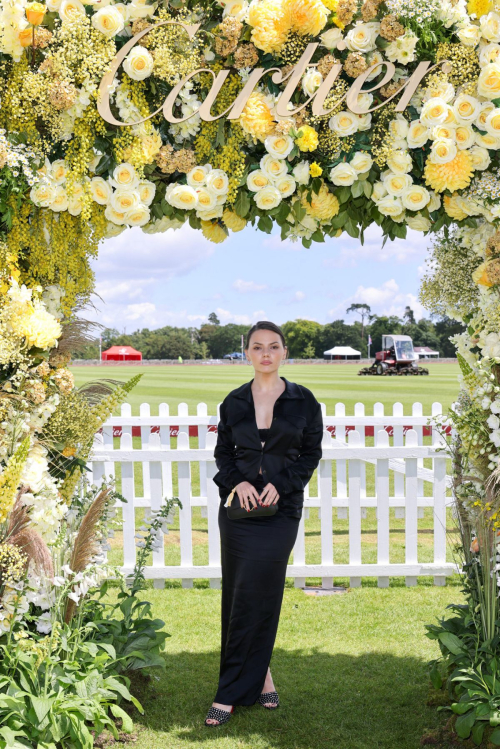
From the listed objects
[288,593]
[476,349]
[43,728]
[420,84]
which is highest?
[420,84]

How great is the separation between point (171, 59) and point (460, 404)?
2.38 m

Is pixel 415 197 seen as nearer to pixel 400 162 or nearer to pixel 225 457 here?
pixel 400 162

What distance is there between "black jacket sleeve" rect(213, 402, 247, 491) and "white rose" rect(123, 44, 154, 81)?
1740 mm

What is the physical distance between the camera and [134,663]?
3.74m

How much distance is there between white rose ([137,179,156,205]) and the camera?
356cm

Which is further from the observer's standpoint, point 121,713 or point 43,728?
point 121,713

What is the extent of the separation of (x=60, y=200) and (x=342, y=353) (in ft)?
288

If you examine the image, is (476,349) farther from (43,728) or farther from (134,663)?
(43,728)

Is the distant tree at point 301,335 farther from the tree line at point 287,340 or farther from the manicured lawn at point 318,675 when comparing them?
the manicured lawn at point 318,675

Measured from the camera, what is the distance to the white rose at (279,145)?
3.49 metres

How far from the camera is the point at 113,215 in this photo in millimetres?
3574

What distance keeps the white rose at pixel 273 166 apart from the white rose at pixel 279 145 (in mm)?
38

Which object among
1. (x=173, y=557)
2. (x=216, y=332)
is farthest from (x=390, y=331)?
(x=173, y=557)

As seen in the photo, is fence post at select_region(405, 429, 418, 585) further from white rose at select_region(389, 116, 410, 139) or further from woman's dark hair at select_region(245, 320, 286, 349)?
white rose at select_region(389, 116, 410, 139)
